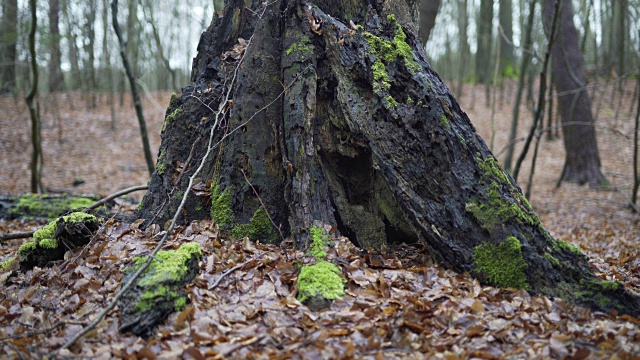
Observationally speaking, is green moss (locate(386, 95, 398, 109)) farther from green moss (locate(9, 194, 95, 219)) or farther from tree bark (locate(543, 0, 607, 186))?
tree bark (locate(543, 0, 607, 186))

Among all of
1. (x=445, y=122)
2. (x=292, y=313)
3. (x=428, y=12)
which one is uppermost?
(x=428, y=12)

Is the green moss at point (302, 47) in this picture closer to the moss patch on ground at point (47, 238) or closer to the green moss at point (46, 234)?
the moss patch on ground at point (47, 238)

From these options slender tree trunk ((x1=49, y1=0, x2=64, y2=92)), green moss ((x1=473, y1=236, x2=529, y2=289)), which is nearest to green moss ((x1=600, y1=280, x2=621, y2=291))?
green moss ((x1=473, y1=236, x2=529, y2=289))

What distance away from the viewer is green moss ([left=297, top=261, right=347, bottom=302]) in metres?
3.45

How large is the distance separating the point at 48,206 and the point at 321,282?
259 inches

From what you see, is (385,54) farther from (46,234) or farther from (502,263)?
(46,234)

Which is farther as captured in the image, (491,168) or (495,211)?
(491,168)

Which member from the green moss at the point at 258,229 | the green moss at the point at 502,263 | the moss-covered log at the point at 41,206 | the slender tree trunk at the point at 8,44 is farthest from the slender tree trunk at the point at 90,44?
the green moss at the point at 502,263

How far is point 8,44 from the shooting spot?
14734 mm

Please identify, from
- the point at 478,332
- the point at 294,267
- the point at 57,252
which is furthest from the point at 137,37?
the point at 478,332

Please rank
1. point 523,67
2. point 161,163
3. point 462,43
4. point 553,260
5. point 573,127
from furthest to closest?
point 462,43 < point 573,127 < point 523,67 < point 161,163 < point 553,260

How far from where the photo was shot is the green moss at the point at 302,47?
4486mm

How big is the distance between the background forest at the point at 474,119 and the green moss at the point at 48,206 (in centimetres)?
35

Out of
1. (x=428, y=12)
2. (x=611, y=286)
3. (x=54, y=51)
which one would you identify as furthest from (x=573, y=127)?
(x=54, y=51)
